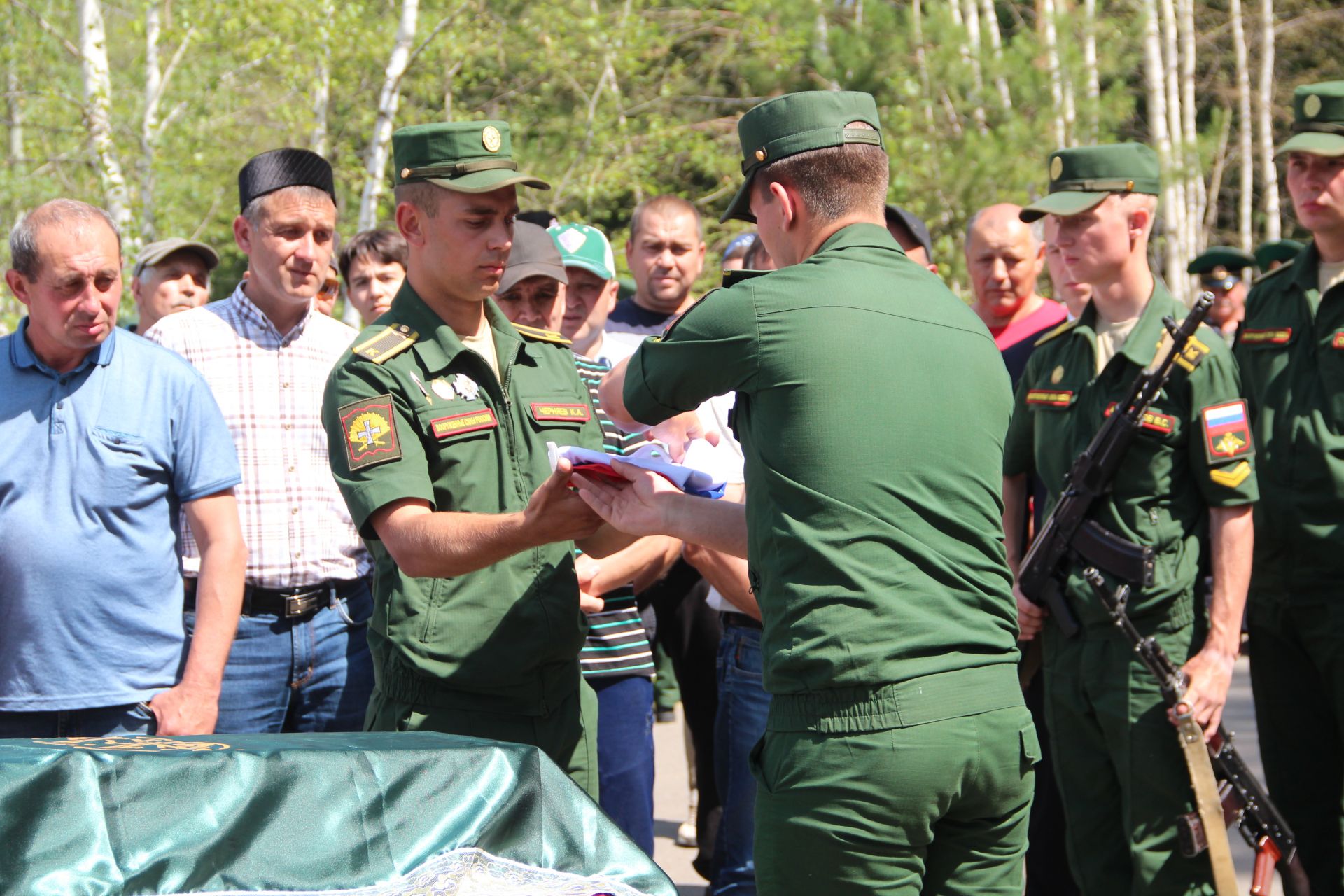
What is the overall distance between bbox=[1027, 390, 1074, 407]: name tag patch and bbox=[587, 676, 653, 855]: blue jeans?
5.09ft

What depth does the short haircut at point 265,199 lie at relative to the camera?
4531mm

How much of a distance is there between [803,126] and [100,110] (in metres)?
11.6

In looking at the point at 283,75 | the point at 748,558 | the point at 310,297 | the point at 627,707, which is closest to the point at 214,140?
the point at 283,75

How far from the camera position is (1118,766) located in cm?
429

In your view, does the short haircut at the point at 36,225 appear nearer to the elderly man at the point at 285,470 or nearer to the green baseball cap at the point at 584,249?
the elderly man at the point at 285,470

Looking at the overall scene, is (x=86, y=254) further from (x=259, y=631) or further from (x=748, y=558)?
(x=748, y=558)

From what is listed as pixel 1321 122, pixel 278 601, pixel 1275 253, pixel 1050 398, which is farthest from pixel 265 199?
pixel 1275 253

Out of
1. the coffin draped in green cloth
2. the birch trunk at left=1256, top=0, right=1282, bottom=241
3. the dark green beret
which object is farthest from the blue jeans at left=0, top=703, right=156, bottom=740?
the birch trunk at left=1256, top=0, right=1282, bottom=241

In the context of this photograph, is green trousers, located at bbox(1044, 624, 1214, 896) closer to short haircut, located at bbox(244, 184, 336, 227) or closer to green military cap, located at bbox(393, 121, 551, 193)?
green military cap, located at bbox(393, 121, 551, 193)

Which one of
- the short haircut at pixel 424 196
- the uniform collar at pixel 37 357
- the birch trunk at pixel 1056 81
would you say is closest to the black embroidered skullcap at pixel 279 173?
the uniform collar at pixel 37 357

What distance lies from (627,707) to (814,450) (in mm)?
1724

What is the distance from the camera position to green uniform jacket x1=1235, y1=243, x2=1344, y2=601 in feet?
14.7

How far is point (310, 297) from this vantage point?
4535 millimetres

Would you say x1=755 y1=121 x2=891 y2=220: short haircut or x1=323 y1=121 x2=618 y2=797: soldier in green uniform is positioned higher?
x1=755 y1=121 x2=891 y2=220: short haircut
